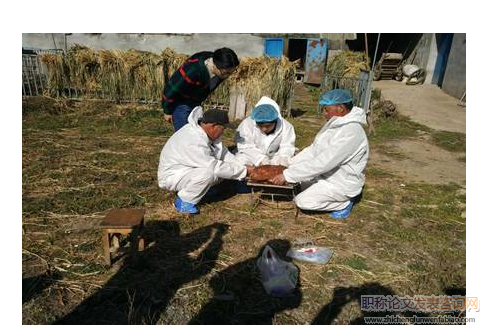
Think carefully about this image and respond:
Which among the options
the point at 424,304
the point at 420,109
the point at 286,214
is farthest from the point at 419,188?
the point at 420,109

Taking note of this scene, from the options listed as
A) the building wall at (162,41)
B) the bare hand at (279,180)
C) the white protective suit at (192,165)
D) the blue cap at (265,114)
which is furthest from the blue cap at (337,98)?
the building wall at (162,41)

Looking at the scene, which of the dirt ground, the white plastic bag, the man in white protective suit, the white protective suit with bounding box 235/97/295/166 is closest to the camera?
the dirt ground

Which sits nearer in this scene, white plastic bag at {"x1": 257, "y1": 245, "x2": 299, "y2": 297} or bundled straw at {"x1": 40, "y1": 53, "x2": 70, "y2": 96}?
white plastic bag at {"x1": 257, "y1": 245, "x2": 299, "y2": 297}

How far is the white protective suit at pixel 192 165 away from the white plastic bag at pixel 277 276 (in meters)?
1.51

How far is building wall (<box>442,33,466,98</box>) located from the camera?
1449 centimetres

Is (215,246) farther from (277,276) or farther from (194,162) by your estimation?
(194,162)

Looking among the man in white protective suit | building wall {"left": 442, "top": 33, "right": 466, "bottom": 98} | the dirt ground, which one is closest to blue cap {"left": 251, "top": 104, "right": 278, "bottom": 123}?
the man in white protective suit

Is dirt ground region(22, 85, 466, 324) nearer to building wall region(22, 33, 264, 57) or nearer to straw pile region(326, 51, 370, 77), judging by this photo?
straw pile region(326, 51, 370, 77)

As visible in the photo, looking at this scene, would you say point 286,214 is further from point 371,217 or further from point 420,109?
point 420,109

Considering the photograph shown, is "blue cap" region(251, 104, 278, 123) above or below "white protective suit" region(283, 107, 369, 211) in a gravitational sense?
above

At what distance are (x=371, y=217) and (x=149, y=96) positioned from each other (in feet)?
29.0

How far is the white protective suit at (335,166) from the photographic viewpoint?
435 cm

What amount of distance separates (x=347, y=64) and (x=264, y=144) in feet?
38.5

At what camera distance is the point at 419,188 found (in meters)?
5.97
